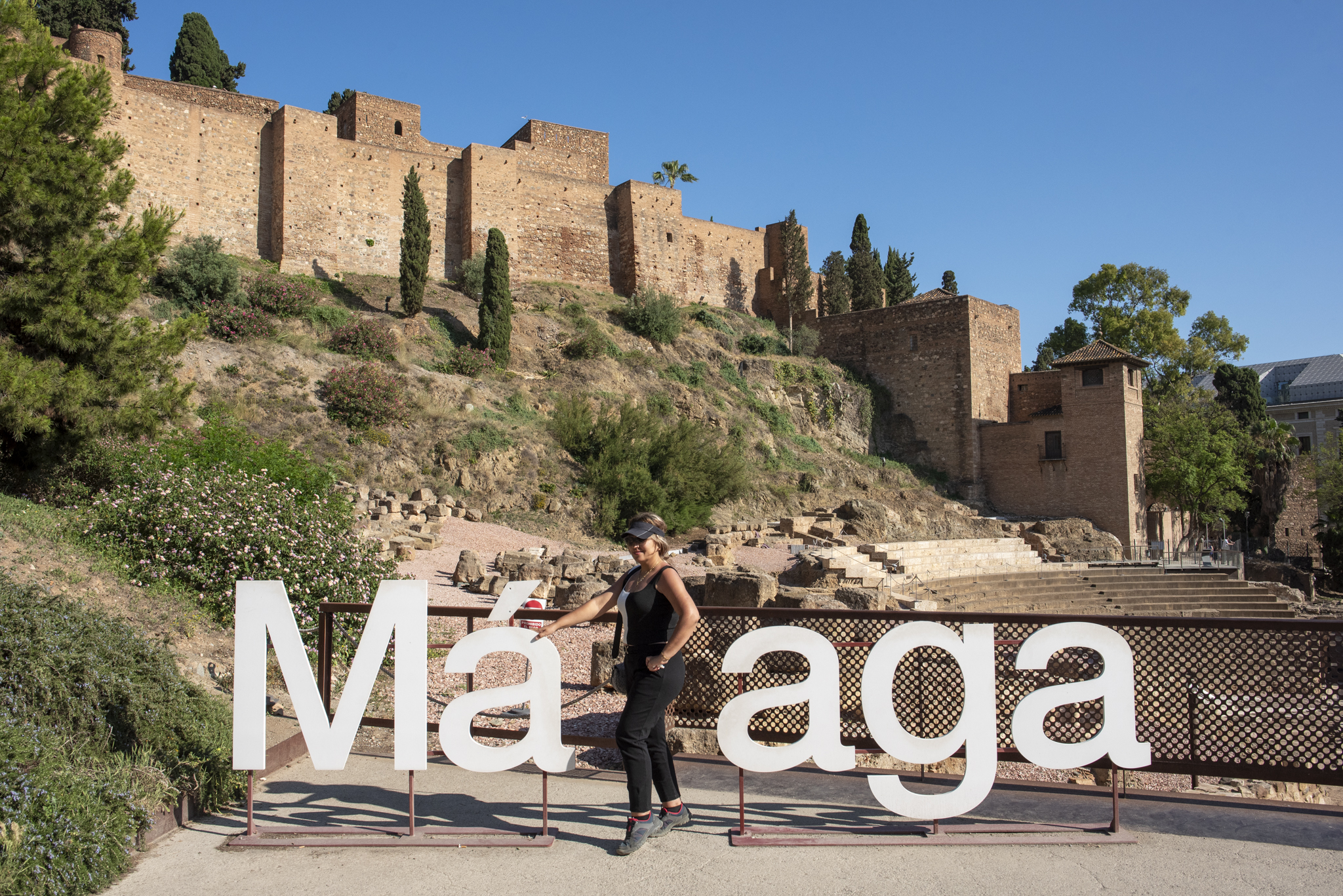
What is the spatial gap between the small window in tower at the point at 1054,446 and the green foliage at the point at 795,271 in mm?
11466

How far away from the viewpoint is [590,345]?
95.8 ft

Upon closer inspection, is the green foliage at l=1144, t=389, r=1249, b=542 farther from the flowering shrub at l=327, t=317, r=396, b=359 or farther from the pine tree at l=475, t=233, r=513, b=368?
the flowering shrub at l=327, t=317, r=396, b=359

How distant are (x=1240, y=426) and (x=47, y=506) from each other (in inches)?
1553

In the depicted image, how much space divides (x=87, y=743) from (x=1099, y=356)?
32.7 meters

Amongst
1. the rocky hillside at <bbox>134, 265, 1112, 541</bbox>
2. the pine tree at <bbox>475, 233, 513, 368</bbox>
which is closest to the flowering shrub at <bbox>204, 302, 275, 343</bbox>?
the rocky hillside at <bbox>134, 265, 1112, 541</bbox>

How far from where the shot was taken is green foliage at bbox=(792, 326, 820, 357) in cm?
3825

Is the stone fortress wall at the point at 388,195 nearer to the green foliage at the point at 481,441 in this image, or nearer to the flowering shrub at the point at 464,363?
the flowering shrub at the point at 464,363

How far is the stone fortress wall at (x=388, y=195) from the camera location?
91.2 feet

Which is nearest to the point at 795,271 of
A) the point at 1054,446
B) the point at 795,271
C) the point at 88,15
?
the point at 795,271

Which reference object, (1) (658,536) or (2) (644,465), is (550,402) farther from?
(1) (658,536)

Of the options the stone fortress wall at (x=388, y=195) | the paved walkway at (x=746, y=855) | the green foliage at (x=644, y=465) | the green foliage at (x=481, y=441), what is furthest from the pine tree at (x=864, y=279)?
the paved walkway at (x=746, y=855)

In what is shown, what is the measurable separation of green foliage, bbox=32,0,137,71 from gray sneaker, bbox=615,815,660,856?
35.7m

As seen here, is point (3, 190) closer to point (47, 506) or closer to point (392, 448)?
point (47, 506)

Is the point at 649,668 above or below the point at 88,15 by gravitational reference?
below
